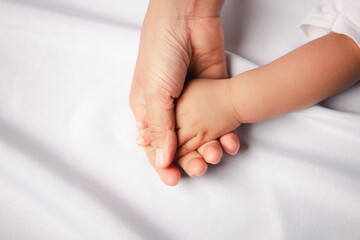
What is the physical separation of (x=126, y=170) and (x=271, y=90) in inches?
17.2

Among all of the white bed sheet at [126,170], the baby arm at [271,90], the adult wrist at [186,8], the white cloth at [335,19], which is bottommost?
the white bed sheet at [126,170]

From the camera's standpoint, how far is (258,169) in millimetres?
795

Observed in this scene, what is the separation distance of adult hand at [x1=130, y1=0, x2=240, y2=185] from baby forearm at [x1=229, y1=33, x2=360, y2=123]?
0.10 metres

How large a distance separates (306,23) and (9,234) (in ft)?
3.22

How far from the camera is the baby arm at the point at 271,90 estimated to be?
0.76m

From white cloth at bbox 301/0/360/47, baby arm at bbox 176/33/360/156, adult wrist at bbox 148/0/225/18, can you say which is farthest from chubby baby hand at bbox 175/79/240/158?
white cloth at bbox 301/0/360/47

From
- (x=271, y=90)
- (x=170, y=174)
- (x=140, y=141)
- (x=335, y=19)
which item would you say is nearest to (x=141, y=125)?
(x=140, y=141)

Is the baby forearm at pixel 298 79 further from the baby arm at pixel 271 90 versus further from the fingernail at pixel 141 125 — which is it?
the fingernail at pixel 141 125

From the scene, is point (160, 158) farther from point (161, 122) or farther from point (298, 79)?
point (298, 79)

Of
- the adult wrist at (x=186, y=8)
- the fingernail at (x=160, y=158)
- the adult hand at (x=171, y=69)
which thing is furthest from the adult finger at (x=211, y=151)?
the adult wrist at (x=186, y=8)

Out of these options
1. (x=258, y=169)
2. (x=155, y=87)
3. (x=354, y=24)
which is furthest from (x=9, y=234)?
(x=354, y=24)

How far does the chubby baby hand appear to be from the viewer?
79cm

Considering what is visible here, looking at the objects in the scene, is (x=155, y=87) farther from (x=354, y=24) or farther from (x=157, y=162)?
(x=354, y=24)

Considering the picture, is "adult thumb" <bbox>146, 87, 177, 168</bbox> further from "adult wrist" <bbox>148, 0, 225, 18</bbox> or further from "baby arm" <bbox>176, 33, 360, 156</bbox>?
"adult wrist" <bbox>148, 0, 225, 18</bbox>
